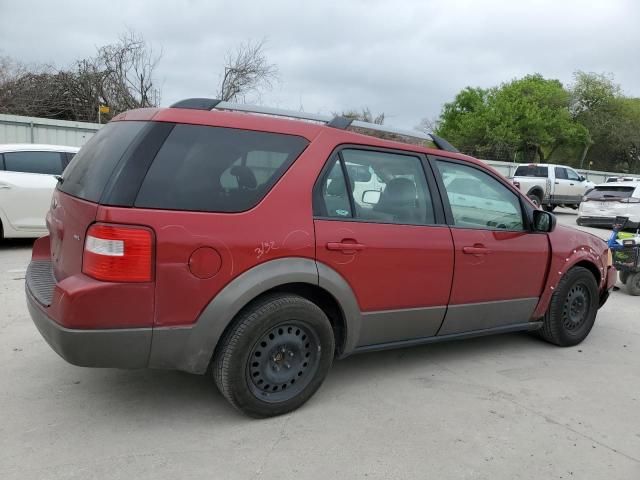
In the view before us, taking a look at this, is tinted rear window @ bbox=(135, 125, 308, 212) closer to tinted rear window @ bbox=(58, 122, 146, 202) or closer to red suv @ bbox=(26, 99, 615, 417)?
red suv @ bbox=(26, 99, 615, 417)

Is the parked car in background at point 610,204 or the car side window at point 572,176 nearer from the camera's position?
the parked car in background at point 610,204

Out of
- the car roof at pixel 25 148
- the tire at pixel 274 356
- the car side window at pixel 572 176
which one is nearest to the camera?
the tire at pixel 274 356

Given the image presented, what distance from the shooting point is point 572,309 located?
4.84 metres

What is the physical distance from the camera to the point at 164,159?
9.33 ft

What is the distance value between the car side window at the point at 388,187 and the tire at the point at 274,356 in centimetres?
77

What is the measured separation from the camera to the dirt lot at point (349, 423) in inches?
108

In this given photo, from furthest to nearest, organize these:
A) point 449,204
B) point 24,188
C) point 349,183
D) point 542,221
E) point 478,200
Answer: point 24,188
point 542,221
point 478,200
point 449,204
point 349,183

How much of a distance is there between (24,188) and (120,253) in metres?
6.21

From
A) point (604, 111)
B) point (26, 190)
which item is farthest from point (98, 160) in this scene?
point (604, 111)

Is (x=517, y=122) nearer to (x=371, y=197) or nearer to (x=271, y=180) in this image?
(x=371, y=197)

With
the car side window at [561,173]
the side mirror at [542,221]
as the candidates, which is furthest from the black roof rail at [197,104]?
the car side window at [561,173]

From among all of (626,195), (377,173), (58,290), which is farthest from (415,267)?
(626,195)

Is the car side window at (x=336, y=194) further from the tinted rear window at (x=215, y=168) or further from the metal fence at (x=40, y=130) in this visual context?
the metal fence at (x=40, y=130)

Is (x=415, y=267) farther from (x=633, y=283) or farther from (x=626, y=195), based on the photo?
(x=626, y=195)
